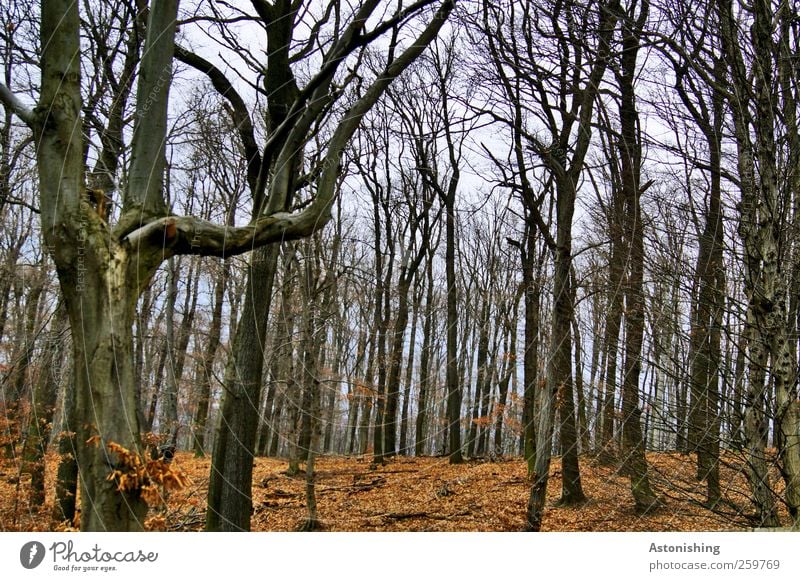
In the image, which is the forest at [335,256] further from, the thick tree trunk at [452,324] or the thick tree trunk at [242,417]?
the thick tree trunk at [452,324]

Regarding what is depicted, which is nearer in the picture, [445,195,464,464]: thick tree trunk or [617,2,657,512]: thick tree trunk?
[617,2,657,512]: thick tree trunk

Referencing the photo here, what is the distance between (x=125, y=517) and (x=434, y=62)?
31.3 ft

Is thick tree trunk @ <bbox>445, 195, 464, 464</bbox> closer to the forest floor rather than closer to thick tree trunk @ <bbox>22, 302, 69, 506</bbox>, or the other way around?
the forest floor

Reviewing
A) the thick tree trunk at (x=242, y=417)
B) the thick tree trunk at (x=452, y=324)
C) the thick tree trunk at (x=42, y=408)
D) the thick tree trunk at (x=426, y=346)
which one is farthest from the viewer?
the thick tree trunk at (x=426, y=346)

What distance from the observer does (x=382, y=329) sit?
1103cm

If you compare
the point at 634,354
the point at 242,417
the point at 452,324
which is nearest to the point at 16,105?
the point at 242,417

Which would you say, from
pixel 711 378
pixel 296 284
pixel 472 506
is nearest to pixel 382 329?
pixel 296 284

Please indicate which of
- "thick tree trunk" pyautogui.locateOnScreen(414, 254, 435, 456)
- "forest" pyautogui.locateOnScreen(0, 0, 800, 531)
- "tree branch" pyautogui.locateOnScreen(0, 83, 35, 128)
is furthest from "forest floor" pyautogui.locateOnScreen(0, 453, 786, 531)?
"tree branch" pyautogui.locateOnScreen(0, 83, 35, 128)

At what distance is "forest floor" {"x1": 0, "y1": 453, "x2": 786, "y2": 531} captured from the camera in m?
4.08

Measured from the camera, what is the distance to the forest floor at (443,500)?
161 inches

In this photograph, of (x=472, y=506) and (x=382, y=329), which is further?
(x=382, y=329)

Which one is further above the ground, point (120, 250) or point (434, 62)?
point (434, 62)

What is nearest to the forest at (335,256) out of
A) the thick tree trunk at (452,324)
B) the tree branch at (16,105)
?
the tree branch at (16,105)

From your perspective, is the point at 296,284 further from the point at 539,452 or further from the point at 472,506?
the point at 539,452
